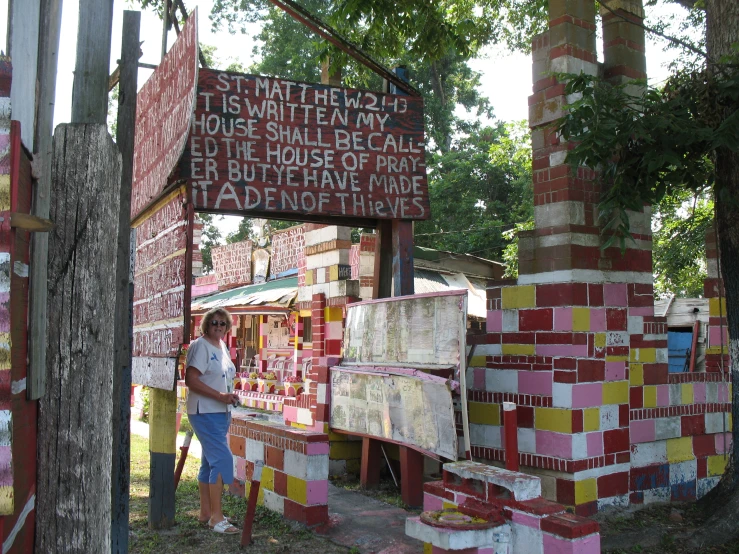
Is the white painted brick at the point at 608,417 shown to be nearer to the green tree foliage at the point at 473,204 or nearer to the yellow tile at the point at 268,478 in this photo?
the yellow tile at the point at 268,478

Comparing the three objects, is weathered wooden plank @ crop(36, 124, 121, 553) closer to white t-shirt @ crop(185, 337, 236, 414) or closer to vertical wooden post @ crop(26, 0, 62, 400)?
vertical wooden post @ crop(26, 0, 62, 400)

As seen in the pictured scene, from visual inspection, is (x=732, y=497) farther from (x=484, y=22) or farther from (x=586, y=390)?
(x=484, y=22)

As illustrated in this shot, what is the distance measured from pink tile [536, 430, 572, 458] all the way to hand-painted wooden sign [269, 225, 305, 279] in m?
12.3

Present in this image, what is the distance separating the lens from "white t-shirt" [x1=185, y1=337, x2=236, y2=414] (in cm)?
558

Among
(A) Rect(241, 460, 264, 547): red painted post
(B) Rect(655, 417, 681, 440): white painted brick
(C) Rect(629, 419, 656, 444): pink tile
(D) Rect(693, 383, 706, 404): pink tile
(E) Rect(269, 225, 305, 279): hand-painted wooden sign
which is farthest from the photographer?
(E) Rect(269, 225, 305, 279): hand-painted wooden sign

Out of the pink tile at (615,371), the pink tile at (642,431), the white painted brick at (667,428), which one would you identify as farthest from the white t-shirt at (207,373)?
the white painted brick at (667,428)

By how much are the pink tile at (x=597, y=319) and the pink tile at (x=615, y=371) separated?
0.31 meters

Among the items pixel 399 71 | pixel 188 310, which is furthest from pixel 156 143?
pixel 399 71

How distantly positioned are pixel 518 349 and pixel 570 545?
2.74 metres

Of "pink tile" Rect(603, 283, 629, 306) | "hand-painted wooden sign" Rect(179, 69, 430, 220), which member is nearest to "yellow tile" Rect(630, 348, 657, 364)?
"pink tile" Rect(603, 283, 629, 306)

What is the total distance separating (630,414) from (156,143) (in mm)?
4452

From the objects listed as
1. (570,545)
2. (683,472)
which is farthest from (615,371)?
(570,545)

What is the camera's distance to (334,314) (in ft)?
29.9

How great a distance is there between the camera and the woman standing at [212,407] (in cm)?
555
